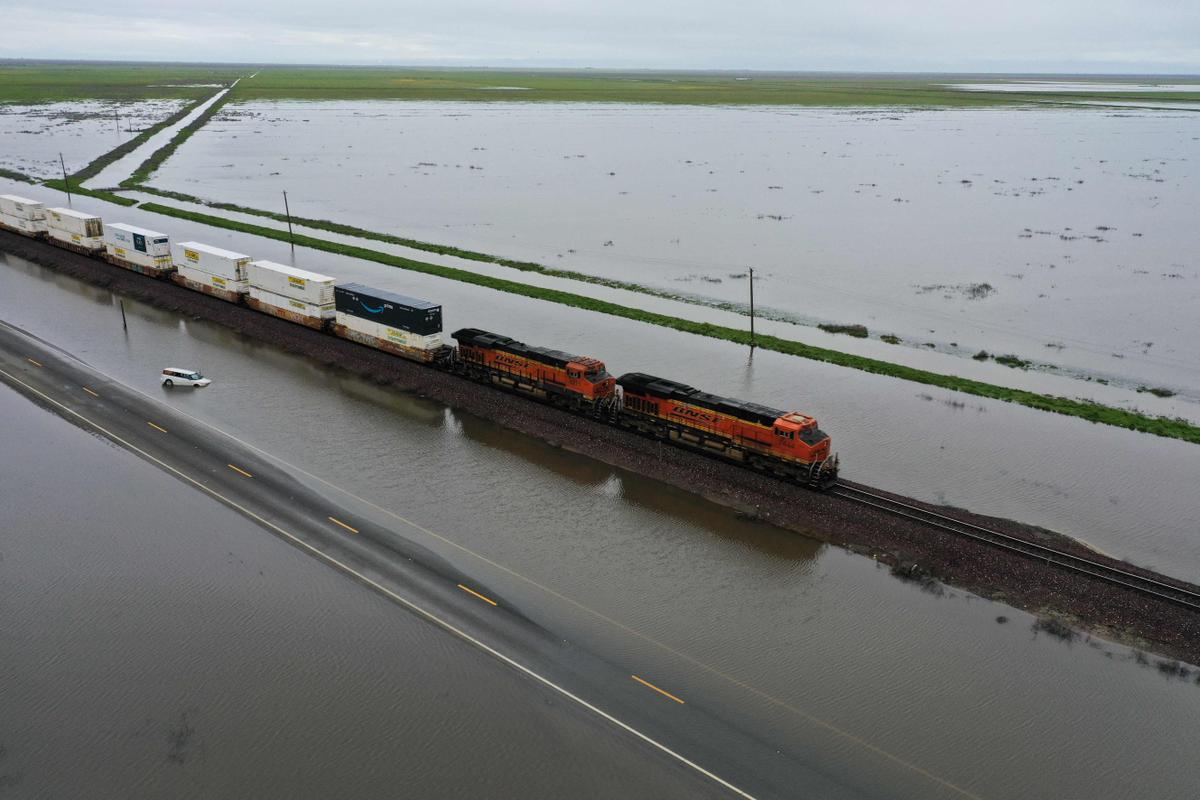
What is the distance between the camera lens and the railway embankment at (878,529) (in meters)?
28.0

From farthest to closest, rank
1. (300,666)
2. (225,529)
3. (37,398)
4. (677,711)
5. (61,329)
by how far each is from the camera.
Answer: (61,329) → (37,398) → (225,529) → (300,666) → (677,711)

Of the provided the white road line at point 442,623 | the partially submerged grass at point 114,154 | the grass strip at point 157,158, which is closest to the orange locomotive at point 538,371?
the white road line at point 442,623

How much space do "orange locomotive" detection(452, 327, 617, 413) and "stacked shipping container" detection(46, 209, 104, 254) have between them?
159 ft

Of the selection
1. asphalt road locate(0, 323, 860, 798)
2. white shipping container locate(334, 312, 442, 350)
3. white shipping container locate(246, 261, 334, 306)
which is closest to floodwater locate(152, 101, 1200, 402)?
white shipping container locate(246, 261, 334, 306)

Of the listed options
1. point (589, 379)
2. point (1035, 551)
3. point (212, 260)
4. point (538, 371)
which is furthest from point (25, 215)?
point (1035, 551)

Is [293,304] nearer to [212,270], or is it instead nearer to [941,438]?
[212,270]

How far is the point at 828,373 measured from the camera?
170ft

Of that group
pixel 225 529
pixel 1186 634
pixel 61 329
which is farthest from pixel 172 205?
pixel 1186 634

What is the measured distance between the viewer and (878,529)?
3344 cm

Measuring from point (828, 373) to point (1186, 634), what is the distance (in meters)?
27.0

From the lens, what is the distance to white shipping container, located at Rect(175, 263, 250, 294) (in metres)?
61.8

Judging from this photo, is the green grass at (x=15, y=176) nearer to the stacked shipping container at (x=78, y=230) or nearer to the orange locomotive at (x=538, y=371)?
the stacked shipping container at (x=78, y=230)

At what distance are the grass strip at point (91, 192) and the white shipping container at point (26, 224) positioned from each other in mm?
20555

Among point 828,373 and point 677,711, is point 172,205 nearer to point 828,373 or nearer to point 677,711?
point 828,373
